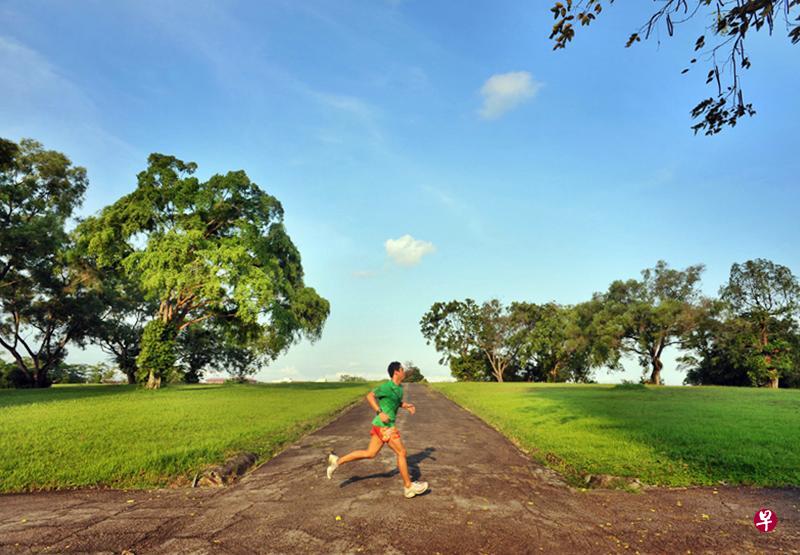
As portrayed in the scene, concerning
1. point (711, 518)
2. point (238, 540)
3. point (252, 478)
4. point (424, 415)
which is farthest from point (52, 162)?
point (711, 518)

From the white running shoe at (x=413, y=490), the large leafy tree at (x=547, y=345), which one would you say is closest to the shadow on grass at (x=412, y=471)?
the white running shoe at (x=413, y=490)

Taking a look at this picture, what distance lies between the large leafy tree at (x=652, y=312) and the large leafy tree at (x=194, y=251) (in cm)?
3934

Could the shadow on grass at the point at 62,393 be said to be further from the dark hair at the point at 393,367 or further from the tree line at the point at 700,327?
the tree line at the point at 700,327

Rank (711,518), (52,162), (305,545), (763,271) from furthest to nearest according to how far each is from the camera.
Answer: (763,271) < (52,162) < (711,518) < (305,545)

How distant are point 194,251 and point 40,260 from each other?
55.4 feet

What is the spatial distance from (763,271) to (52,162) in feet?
244

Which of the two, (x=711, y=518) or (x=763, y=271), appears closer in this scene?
(x=711, y=518)

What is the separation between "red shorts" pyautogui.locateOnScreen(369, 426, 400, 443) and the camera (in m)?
6.11

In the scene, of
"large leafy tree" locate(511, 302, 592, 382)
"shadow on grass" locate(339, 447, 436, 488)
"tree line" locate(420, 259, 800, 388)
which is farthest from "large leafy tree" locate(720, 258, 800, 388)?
"shadow on grass" locate(339, 447, 436, 488)

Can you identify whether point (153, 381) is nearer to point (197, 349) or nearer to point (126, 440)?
point (126, 440)

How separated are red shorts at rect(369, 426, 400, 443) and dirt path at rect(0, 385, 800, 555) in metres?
0.76

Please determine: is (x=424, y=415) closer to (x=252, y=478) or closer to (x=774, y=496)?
(x=252, y=478)

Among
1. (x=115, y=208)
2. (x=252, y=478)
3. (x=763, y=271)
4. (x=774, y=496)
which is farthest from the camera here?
(x=763, y=271)

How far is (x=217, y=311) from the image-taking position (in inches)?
1233
